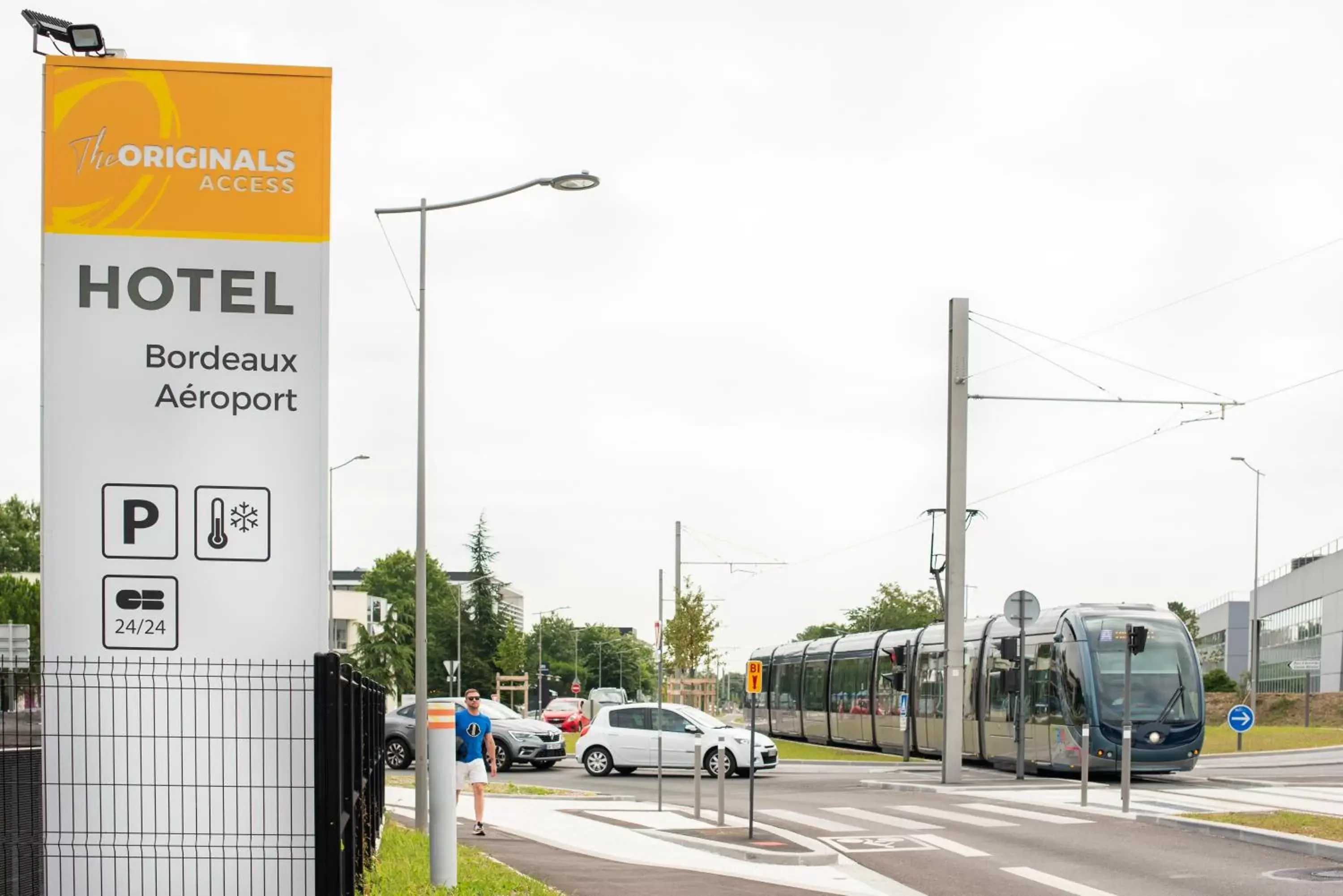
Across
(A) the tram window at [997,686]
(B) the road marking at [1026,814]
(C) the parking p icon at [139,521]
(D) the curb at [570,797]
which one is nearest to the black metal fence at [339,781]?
(C) the parking p icon at [139,521]

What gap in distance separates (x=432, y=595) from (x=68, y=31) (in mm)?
127184

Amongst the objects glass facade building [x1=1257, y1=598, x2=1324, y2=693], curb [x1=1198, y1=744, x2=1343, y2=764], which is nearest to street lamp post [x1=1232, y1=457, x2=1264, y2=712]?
curb [x1=1198, y1=744, x2=1343, y2=764]

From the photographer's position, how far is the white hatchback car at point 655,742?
31469 millimetres

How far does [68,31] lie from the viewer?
1012 cm

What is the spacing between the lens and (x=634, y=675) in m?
195

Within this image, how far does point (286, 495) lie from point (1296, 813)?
14.3m

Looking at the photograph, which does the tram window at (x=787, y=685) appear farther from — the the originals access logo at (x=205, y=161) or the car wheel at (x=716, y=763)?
the the originals access logo at (x=205, y=161)

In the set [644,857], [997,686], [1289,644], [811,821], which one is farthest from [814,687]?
[1289,644]

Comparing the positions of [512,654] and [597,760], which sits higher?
[597,760]

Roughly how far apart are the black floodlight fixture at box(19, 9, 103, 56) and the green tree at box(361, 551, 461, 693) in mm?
116026

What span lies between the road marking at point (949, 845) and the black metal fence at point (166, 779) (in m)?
8.55

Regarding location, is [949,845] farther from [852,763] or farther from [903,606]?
[903,606]

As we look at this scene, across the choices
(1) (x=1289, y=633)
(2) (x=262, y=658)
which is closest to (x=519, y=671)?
(1) (x=1289, y=633)

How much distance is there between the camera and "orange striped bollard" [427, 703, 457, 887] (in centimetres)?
1147
